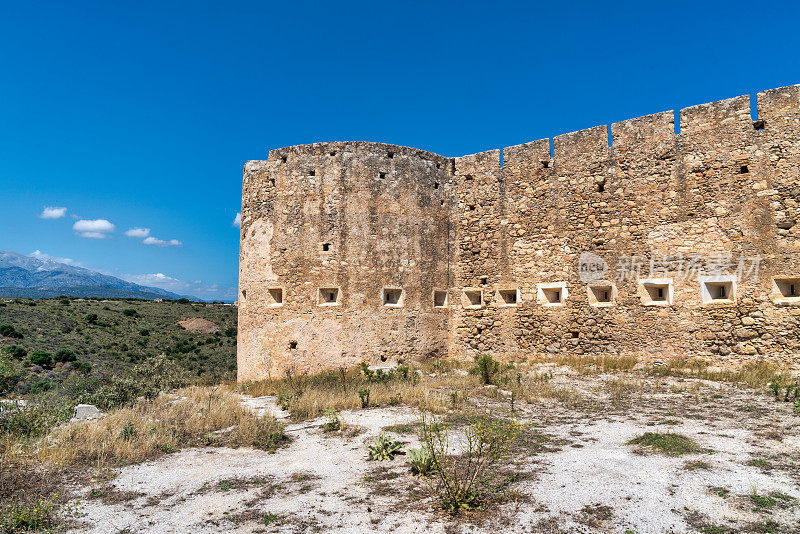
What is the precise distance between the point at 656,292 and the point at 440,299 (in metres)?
5.55

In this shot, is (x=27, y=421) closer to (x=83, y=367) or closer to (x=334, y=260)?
(x=334, y=260)

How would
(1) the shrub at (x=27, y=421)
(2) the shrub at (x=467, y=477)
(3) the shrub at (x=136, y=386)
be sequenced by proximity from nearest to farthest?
(2) the shrub at (x=467, y=477), (1) the shrub at (x=27, y=421), (3) the shrub at (x=136, y=386)

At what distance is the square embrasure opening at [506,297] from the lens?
1271 cm

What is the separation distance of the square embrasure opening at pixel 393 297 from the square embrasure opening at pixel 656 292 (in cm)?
598

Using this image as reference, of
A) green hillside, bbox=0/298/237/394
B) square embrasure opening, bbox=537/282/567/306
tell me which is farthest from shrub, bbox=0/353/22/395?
square embrasure opening, bbox=537/282/567/306

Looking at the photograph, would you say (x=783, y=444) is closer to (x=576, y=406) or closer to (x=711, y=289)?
(x=576, y=406)

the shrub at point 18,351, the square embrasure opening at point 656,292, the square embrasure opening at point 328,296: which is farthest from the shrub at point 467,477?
the shrub at point 18,351

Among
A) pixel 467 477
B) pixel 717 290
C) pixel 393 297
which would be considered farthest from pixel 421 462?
pixel 717 290

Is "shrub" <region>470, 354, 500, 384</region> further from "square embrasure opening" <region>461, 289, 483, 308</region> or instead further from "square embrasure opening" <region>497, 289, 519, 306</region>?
"square embrasure opening" <region>461, 289, 483, 308</region>

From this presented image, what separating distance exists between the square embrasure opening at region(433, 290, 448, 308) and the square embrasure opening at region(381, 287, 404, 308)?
4.13 feet

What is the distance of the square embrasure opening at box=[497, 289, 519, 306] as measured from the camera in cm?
1271

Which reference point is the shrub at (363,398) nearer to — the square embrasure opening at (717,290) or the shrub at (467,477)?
the shrub at (467,477)

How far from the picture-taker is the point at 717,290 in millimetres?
10109

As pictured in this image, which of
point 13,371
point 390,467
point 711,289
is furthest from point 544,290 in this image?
point 13,371
